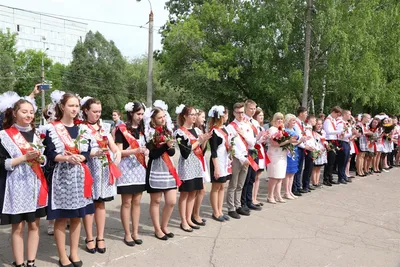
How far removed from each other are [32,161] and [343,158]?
7908 millimetres

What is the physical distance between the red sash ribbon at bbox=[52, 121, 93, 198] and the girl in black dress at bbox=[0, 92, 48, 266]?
0.78 ft

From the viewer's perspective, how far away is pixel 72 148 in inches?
155

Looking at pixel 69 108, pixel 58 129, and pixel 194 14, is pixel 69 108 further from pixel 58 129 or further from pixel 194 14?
pixel 194 14

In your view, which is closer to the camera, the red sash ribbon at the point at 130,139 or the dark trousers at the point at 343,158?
the red sash ribbon at the point at 130,139

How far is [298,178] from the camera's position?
8.23 metres

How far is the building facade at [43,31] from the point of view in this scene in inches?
2506

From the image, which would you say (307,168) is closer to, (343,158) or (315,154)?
(315,154)

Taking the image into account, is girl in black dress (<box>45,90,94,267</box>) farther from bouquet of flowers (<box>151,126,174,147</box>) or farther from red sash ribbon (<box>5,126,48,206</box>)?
bouquet of flowers (<box>151,126,174,147</box>)

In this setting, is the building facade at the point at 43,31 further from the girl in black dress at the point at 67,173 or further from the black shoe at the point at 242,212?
the girl in black dress at the point at 67,173

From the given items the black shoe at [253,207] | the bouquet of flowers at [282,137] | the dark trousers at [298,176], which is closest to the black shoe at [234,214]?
the black shoe at [253,207]

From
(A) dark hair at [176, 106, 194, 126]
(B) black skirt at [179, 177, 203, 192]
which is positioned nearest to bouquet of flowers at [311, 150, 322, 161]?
(B) black skirt at [179, 177, 203, 192]

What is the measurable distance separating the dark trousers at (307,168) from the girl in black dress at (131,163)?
15.2 ft

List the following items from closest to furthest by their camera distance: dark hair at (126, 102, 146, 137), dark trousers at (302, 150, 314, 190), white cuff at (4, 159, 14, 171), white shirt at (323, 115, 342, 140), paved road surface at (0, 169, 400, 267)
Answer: white cuff at (4, 159, 14, 171), paved road surface at (0, 169, 400, 267), dark hair at (126, 102, 146, 137), dark trousers at (302, 150, 314, 190), white shirt at (323, 115, 342, 140)

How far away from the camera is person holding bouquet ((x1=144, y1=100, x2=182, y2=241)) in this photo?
187 inches
